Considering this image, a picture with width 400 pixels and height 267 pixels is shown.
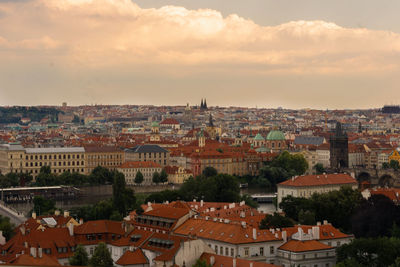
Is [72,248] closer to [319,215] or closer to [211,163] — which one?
[319,215]

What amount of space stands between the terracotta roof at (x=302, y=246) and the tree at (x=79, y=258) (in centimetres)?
800

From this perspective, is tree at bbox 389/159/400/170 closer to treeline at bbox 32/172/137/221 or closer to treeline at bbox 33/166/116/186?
treeline at bbox 33/166/116/186

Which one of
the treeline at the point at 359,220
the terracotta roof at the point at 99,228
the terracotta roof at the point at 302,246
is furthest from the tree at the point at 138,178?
the terracotta roof at the point at 302,246

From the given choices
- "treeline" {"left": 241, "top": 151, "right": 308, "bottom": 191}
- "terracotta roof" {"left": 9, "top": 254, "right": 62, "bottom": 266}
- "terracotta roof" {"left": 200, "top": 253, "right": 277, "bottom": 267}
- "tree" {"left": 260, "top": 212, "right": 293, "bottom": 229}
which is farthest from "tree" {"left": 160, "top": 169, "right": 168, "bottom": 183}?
"terracotta roof" {"left": 9, "top": 254, "right": 62, "bottom": 266}

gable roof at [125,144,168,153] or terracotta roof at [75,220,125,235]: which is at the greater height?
gable roof at [125,144,168,153]

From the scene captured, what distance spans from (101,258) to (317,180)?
119ft

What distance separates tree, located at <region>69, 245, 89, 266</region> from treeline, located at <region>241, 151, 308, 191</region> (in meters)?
58.5

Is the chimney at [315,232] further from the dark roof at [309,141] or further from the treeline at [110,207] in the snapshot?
the dark roof at [309,141]

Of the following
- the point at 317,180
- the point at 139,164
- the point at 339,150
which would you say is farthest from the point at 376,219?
the point at 339,150

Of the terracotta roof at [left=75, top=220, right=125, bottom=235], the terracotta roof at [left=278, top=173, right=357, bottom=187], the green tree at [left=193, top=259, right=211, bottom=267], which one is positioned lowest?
the green tree at [left=193, top=259, right=211, bottom=267]

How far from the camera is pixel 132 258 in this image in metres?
38.4

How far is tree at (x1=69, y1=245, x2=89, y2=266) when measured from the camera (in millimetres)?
38875

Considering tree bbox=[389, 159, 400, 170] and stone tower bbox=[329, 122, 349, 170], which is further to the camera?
tree bbox=[389, 159, 400, 170]

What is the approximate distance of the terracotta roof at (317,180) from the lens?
71.6 metres
